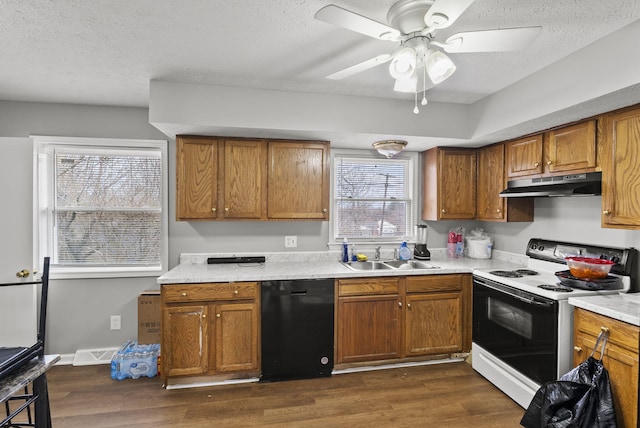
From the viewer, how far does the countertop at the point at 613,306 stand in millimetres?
1750

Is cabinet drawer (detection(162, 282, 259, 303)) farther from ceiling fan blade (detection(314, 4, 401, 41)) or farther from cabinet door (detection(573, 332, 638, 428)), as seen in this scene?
cabinet door (detection(573, 332, 638, 428))

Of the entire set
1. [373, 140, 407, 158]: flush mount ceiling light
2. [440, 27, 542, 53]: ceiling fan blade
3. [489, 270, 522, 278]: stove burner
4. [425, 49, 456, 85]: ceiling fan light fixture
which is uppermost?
[440, 27, 542, 53]: ceiling fan blade

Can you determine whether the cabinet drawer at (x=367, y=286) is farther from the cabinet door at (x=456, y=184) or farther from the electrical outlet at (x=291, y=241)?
the cabinet door at (x=456, y=184)

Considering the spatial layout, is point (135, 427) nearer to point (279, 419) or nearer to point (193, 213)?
point (279, 419)

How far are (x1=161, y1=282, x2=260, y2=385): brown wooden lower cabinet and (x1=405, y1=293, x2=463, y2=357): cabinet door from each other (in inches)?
53.1

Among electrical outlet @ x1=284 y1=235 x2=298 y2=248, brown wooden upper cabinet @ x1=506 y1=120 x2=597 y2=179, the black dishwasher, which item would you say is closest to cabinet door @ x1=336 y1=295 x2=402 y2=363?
the black dishwasher

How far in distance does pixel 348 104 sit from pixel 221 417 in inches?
101

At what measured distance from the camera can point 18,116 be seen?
295cm

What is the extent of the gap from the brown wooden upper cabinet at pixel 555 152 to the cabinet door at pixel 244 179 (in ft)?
7.34

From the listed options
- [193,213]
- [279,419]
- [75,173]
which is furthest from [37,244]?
[279,419]

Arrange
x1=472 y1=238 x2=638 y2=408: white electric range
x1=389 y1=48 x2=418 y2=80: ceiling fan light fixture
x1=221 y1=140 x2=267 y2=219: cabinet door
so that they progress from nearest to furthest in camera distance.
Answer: x1=389 y1=48 x2=418 y2=80: ceiling fan light fixture → x1=472 y1=238 x2=638 y2=408: white electric range → x1=221 y1=140 x2=267 y2=219: cabinet door

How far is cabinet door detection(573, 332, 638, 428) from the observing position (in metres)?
1.70

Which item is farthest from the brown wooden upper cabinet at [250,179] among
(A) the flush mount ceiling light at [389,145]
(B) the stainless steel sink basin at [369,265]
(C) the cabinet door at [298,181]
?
(B) the stainless steel sink basin at [369,265]

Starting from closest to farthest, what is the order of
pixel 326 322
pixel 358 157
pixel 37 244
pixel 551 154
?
pixel 551 154, pixel 326 322, pixel 37 244, pixel 358 157
